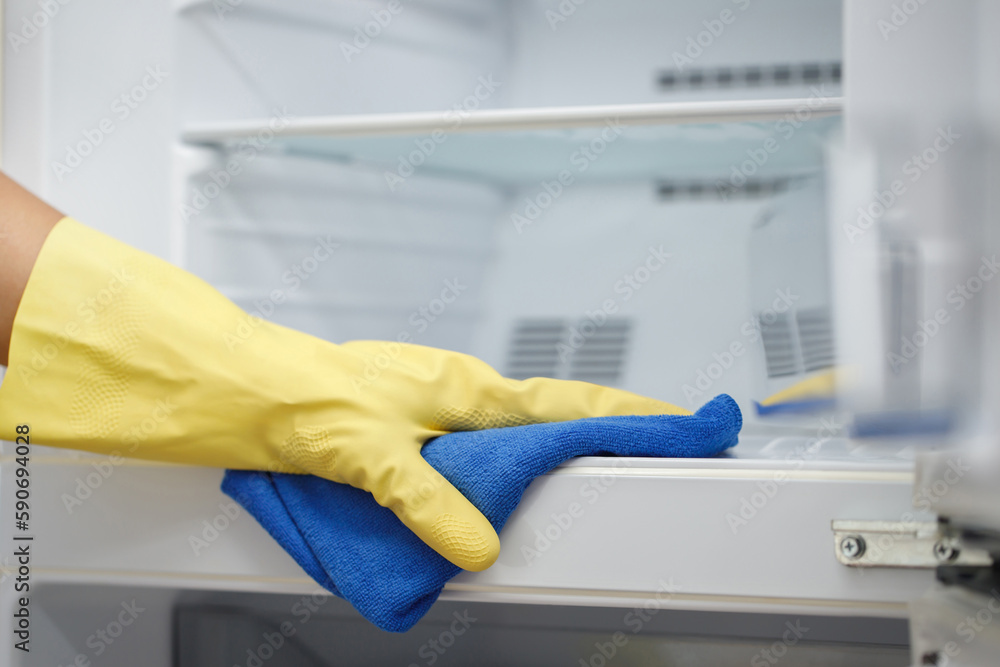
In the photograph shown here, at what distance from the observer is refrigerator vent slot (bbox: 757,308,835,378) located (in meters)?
0.82

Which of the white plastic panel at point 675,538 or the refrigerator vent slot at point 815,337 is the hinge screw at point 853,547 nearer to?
the white plastic panel at point 675,538

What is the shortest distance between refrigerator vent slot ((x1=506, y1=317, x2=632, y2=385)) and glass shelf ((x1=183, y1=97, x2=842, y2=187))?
288 mm

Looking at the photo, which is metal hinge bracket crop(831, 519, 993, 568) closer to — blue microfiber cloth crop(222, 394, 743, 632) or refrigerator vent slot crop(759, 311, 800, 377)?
blue microfiber cloth crop(222, 394, 743, 632)

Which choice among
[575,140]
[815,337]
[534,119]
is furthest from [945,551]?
[575,140]

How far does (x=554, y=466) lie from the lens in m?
0.61

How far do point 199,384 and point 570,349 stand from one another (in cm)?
75

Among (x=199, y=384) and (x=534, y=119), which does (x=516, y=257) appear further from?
(x=199, y=384)

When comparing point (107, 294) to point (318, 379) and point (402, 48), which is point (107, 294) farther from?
point (402, 48)

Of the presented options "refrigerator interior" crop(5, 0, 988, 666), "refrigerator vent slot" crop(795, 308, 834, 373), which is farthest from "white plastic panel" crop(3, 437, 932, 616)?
"refrigerator vent slot" crop(795, 308, 834, 373)

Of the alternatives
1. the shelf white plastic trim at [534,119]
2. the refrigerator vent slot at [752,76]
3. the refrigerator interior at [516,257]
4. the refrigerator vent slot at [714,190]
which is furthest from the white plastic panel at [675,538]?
the refrigerator vent slot at [752,76]

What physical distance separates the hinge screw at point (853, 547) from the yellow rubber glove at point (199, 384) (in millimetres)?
272

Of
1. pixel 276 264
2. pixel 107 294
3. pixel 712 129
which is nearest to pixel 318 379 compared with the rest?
pixel 107 294

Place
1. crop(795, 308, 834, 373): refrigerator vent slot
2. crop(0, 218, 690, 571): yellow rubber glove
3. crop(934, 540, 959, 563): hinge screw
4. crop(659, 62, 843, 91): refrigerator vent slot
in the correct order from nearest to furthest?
crop(934, 540, 959, 563): hinge screw, crop(0, 218, 690, 571): yellow rubber glove, crop(795, 308, 834, 373): refrigerator vent slot, crop(659, 62, 843, 91): refrigerator vent slot

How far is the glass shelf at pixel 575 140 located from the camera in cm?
85
